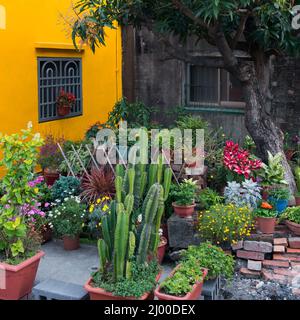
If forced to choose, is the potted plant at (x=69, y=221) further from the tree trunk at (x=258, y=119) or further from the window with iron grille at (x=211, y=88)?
the window with iron grille at (x=211, y=88)

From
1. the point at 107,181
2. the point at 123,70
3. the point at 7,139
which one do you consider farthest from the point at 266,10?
the point at 123,70

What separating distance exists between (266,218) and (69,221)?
2344 millimetres

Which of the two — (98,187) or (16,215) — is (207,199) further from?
(16,215)

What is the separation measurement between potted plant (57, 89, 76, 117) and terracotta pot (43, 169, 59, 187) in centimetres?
172

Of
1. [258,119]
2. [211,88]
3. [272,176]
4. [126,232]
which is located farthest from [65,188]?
[211,88]

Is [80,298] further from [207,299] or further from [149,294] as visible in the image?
[207,299]

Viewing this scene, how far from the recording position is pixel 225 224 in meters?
5.20

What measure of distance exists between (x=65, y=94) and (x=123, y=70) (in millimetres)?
2184

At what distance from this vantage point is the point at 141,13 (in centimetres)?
714

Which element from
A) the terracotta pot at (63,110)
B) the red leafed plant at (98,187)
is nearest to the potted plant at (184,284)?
the red leafed plant at (98,187)

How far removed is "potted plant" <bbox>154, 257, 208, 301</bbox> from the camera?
4.05 meters

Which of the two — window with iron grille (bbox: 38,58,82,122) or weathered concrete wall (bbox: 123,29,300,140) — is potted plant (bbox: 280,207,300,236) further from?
window with iron grille (bbox: 38,58,82,122)

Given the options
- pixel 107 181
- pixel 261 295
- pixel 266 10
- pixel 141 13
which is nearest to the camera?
pixel 261 295

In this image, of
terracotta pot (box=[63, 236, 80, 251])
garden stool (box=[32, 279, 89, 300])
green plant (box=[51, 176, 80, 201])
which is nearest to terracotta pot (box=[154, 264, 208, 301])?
garden stool (box=[32, 279, 89, 300])
